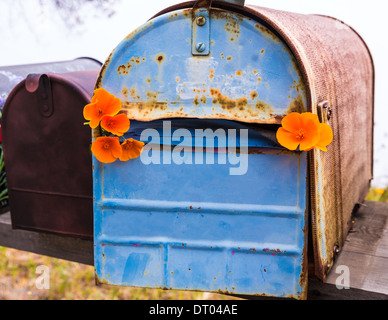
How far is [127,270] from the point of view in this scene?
1500mm

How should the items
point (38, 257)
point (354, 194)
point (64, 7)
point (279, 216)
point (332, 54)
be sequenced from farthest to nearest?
point (38, 257) < point (64, 7) < point (354, 194) < point (332, 54) < point (279, 216)

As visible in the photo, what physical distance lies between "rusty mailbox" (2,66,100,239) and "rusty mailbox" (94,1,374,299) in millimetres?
253

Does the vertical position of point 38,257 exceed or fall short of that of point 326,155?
it falls short

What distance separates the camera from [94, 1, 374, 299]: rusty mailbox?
A: 51.0 inches

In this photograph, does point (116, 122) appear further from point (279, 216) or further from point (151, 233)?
point (279, 216)

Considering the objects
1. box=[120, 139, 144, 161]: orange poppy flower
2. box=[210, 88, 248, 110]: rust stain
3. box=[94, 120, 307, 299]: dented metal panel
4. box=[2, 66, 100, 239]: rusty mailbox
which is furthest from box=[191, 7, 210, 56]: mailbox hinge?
box=[2, 66, 100, 239]: rusty mailbox

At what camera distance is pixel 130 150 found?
1420 mm

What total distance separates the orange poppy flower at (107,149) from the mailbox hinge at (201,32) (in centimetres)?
37

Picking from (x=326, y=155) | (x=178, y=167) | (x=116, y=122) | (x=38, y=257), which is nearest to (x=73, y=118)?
(x=116, y=122)

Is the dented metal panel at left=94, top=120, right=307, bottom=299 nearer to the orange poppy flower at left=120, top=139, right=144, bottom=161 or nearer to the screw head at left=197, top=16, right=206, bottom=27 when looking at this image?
the orange poppy flower at left=120, top=139, right=144, bottom=161

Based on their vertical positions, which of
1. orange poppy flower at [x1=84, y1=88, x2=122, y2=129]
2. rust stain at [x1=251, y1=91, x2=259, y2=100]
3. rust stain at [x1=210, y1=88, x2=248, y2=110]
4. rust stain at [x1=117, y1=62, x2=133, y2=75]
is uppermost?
rust stain at [x1=117, y1=62, x2=133, y2=75]

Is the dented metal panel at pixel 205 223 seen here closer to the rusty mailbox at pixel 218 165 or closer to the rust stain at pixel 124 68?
the rusty mailbox at pixel 218 165

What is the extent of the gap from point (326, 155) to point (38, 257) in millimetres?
2690

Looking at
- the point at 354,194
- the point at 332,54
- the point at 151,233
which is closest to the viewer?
the point at 151,233
